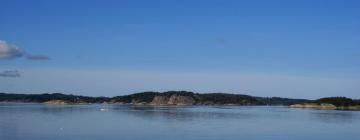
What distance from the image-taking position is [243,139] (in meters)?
36.1

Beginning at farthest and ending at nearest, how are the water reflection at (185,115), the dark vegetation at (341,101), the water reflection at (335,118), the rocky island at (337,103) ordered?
the dark vegetation at (341,101) < the rocky island at (337,103) < the water reflection at (185,115) < the water reflection at (335,118)

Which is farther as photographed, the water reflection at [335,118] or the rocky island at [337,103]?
the rocky island at [337,103]

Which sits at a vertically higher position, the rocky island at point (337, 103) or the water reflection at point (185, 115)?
the rocky island at point (337, 103)

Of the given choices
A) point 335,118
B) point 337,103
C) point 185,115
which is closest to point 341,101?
point 337,103

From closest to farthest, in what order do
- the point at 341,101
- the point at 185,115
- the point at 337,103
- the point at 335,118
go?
the point at 335,118 < the point at 185,115 < the point at 337,103 < the point at 341,101

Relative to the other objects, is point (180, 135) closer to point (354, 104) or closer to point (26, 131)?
point (26, 131)

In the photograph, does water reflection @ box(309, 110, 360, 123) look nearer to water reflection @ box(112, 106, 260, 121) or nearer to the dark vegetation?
water reflection @ box(112, 106, 260, 121)

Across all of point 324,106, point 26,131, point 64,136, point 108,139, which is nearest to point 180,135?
point 108,139

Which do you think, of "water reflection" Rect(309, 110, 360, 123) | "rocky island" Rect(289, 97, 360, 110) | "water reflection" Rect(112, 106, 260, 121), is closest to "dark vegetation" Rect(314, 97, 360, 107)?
"rocky island" Rect(289, 97, 360, 110)

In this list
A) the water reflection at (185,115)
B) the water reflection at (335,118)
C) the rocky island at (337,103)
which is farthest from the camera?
the rocky island at (337,103)

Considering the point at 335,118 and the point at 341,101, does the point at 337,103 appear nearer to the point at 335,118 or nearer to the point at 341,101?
the point at 341,101

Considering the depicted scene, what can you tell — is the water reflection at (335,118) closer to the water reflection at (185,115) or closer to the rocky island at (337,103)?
the water reflection at (185,115)

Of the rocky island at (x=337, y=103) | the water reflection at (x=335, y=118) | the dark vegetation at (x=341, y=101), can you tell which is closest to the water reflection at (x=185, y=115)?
the water reflection at (x=335, y=118)

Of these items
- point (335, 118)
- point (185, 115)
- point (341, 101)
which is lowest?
point (335, 118)
